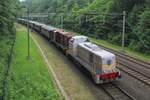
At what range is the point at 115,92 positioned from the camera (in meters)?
22.0

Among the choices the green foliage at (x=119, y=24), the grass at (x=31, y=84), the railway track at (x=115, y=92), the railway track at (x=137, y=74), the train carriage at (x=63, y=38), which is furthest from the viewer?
the green foliage at (x=119, y=24)

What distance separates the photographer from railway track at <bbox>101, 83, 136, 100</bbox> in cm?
2051

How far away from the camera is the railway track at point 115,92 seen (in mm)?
20513

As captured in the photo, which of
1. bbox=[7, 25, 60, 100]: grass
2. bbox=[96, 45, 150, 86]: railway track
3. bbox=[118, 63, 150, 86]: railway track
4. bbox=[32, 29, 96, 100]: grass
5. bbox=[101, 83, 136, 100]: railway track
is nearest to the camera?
bbox=[7, 25, 60, 100]: grass

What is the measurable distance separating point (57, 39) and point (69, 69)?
15.2 metres

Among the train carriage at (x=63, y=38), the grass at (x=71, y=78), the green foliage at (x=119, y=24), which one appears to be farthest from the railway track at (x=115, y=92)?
the green foliage at (x=119, y=24)

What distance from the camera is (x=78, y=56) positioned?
30.5m

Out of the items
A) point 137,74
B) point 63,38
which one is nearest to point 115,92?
point 137,74

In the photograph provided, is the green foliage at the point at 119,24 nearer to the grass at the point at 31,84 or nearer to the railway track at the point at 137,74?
the railway track at the point at 137,74

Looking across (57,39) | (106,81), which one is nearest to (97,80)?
(106,81)

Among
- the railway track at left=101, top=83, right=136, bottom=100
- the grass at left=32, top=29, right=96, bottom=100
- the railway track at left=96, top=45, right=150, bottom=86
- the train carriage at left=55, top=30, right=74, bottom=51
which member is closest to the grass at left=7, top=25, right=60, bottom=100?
the grass at left=32, top=29, right=96, bottom=100

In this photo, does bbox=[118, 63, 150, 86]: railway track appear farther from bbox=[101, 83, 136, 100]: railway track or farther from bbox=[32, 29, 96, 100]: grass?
bbox=[32, 29, 96, 100]: grass

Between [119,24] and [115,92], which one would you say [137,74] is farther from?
[119,24]

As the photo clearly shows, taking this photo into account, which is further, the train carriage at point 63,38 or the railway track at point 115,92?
the train carriage at point 63,38
